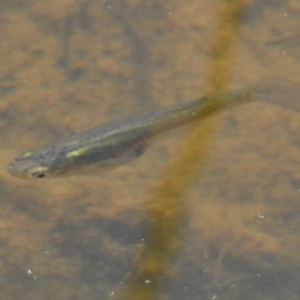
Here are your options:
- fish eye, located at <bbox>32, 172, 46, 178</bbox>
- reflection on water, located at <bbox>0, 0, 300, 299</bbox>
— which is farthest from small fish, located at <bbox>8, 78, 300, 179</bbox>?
reflection on water, located at <bbox>0, 0, 300, 299</bbox>

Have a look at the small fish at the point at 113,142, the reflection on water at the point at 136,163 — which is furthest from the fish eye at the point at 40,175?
the reflection on water at the point at 136,163

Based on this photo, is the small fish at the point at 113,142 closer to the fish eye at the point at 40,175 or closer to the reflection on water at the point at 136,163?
the fish eye at the point at 40,175

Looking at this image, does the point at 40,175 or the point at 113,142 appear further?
the point at 113,142

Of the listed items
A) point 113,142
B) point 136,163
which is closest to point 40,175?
point 113,142

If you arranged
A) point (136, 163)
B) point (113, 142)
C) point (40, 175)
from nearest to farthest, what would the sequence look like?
point (40, 175)
point (113, 142)
point (136, 163)

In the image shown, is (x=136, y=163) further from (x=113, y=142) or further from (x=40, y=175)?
(x=40, y=175)

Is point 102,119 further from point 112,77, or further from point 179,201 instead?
point 179,201

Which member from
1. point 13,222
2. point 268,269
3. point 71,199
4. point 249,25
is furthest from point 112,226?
point 249,25
